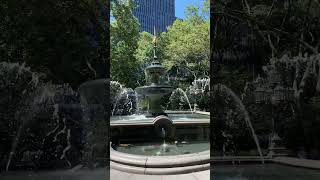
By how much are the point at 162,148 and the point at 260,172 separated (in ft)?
18.0

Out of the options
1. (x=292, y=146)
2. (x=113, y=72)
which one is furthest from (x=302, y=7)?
(x=113, y=72)

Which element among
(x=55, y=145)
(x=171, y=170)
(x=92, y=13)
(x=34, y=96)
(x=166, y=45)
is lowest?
(x=171, y=170)


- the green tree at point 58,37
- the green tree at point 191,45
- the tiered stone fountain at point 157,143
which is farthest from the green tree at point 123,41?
the green tree at point 58,37

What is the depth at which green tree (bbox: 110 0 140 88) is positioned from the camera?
99.3ft

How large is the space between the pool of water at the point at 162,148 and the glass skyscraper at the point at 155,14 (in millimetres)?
50944

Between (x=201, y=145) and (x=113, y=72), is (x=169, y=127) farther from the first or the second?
(x=113, y=72)

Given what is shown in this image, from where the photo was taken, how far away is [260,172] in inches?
240

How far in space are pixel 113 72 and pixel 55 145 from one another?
24.4 metres

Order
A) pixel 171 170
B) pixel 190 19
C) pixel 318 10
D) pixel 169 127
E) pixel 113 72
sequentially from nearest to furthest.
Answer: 1. pixel 318 10
2. pixel 171 170
3. pixel 169 127
4. pixel 113 72
5. pixel 190 19

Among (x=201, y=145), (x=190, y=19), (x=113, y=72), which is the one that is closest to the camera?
(x=201, y=145)

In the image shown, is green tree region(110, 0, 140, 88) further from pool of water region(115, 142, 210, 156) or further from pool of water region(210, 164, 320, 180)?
pool of water region(210, 164, 320, 180)

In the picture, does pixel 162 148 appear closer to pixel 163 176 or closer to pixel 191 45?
pixel 163 176

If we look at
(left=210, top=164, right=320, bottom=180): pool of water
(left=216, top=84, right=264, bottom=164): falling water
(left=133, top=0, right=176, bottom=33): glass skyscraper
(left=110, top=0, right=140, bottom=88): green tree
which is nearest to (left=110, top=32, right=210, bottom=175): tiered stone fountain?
(left=210, top=164, right=320, bottom=180): pool of water

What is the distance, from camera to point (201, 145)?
38.6ft
